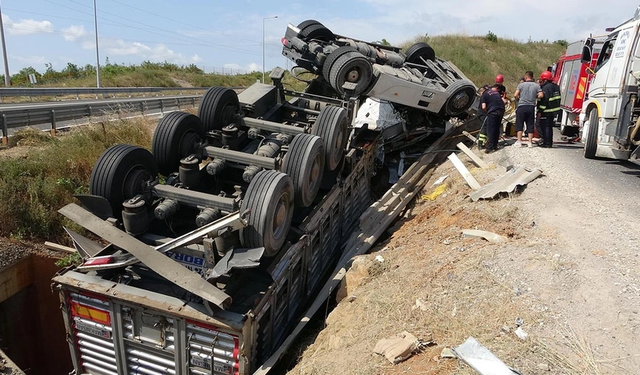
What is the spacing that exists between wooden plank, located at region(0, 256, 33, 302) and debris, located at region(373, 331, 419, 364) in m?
4.95

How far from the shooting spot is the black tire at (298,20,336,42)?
791 centimetres

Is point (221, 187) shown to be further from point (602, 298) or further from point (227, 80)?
point (227, 80)

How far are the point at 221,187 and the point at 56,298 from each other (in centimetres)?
317

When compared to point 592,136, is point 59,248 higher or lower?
lower

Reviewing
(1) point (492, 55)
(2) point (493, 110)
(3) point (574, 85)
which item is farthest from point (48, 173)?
(1) point (492, 55)

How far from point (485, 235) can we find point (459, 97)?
12.7 feet

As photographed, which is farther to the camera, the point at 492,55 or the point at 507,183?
the point at 492,55

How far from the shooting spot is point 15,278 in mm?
5758

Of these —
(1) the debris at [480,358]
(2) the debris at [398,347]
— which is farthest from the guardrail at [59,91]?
(1) the debris at [480,358]

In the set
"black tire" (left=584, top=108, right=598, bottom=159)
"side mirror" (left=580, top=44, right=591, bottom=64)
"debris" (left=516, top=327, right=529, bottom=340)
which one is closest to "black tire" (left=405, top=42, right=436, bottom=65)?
"black tire" (left=584, top=108, right=598, bottom=159)

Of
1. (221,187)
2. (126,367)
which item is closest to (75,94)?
(221,187)

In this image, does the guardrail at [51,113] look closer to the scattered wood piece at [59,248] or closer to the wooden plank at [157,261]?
the scattered wood piece at [59,248]

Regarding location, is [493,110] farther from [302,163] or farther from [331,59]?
[302,163]

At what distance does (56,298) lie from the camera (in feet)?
20.3
